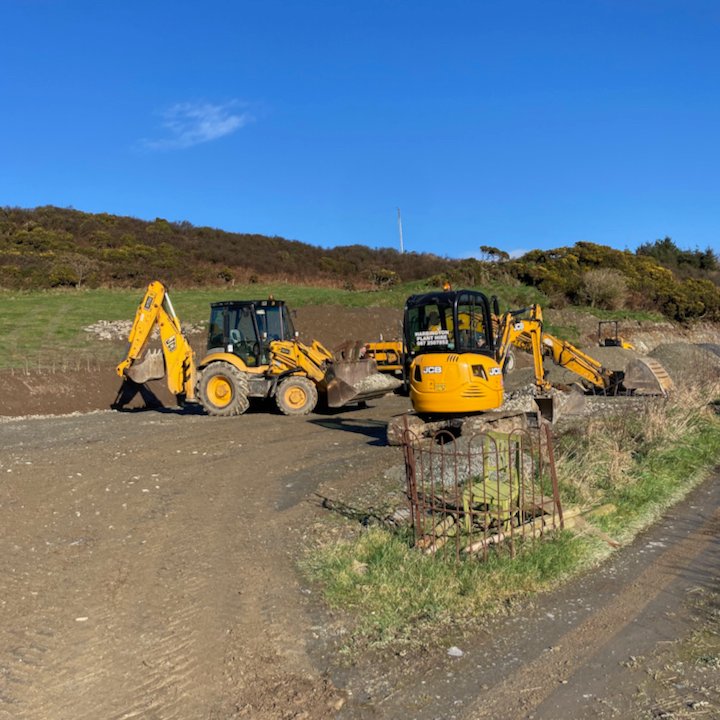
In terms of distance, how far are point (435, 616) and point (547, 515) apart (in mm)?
2284

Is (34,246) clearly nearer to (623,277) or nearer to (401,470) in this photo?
(623,277)

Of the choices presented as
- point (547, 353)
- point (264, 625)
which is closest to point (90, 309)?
point (547, 353)

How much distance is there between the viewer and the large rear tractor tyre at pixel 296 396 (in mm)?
16922

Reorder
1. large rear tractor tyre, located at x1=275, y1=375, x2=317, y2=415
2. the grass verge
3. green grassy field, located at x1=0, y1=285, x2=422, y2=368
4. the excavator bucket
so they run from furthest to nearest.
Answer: green grassy field, located at x1=0, y1=285, x2=422, y2=368 → large rear tractor tyre, located at x1=275, y1=375, x2=317, y2=415 → the excavator bucket → the grass verge

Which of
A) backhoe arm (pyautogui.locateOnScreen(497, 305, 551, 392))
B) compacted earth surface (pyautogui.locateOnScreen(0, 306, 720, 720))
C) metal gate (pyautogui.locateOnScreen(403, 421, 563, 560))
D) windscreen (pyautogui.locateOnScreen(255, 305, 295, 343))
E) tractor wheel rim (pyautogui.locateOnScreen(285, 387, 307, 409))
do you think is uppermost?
windscreen (pyautogui.locateOnScreen(255, 305, 295, 343))

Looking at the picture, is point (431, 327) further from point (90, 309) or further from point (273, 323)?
point (90, 309)

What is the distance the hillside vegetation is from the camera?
39938mm

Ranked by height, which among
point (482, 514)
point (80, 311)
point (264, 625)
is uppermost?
point (80, 311)

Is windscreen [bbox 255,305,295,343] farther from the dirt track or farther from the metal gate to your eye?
the metal gate

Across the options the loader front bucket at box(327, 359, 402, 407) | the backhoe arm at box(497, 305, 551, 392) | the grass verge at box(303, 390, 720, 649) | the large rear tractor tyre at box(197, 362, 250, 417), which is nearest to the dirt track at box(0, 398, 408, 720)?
the grass verge at box(303, 390, 720, 649)

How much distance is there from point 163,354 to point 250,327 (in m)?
2.32

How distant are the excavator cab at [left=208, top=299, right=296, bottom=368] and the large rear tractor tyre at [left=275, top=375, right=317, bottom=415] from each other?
0.79 meters

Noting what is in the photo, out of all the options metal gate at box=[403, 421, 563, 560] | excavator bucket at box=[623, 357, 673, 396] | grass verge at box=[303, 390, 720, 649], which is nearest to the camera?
grass verge at box=[303, 390, 720, 649]

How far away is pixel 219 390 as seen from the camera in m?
17.4
